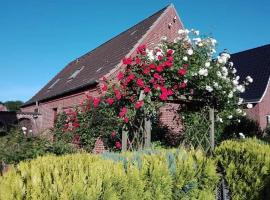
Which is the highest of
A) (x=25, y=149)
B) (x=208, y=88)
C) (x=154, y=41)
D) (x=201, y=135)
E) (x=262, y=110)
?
(x=154, y=41)

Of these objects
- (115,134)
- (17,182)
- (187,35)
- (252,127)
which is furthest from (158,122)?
(17,182)

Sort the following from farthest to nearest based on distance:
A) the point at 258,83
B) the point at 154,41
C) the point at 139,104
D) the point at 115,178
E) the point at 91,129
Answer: the point at 258,83 → the point at 154,41 → the point at 91,129 → the point at 139,104 → the point at 115,178

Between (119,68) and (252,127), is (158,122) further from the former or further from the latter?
(252,127)

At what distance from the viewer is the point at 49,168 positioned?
11.8ft

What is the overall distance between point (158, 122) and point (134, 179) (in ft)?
25.3

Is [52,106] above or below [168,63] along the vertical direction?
above

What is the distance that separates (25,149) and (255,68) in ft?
61.3

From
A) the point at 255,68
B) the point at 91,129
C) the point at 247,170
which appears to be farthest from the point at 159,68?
the point at 255,68

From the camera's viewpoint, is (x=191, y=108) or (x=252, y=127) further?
(x=252, y=127)

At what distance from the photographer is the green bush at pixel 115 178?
315 cm

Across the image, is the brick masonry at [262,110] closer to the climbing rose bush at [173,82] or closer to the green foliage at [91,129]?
the green foliage at [91,129]

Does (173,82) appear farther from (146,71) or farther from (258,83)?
(258,83)

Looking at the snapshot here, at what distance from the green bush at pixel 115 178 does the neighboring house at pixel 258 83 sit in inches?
645

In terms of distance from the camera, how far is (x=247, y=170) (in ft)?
18.7
